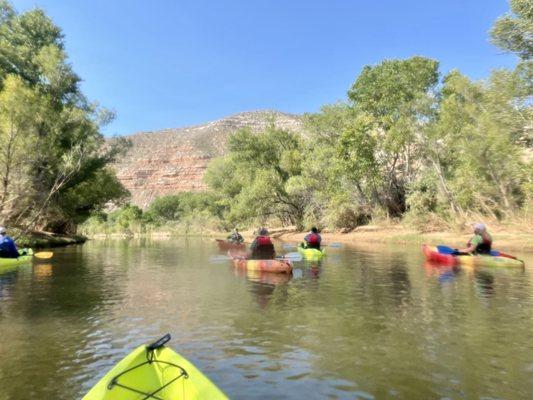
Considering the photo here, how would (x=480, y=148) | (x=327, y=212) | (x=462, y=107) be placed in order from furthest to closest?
(x=327, y=212) → (x=462, y=107) → (x=480, y=148)

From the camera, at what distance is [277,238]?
49.4 m

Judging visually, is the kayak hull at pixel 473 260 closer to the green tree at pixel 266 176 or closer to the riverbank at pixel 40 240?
the riverbank at pixel 40 240

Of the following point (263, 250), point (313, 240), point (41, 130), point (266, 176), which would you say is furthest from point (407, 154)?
point (41, 130)

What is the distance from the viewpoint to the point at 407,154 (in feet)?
140

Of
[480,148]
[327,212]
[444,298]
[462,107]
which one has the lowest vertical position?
[444,298]

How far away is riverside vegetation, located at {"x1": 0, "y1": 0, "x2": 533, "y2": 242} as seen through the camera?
2203cm

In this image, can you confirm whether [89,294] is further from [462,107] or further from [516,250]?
[462,107]

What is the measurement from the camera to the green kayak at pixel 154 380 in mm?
4695

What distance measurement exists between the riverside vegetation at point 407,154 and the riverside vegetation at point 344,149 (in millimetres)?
97

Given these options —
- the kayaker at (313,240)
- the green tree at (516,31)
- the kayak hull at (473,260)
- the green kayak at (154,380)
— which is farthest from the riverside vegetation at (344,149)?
the green kayak at (154,380)

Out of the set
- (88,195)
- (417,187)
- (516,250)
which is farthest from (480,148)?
(88,195)

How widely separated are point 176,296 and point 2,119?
66.3ft

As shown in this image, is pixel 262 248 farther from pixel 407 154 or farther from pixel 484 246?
pixel 407 154

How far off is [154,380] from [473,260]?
16.4 meters
